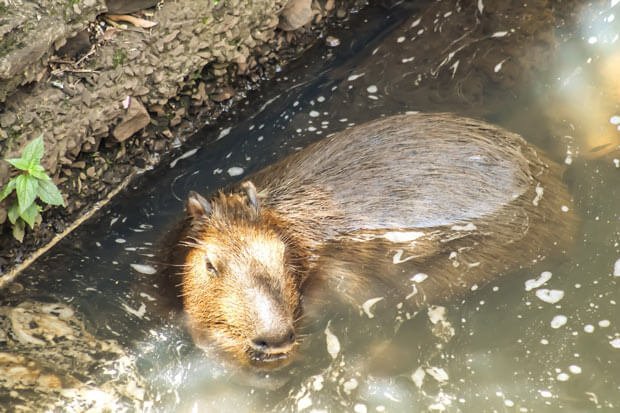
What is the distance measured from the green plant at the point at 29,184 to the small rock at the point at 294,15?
254 centimetres

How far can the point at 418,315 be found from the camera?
4859mm

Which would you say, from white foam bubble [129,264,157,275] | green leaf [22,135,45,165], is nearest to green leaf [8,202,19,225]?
green leaf [22,135,45,165]

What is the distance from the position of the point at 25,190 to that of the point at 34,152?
9.0 inches

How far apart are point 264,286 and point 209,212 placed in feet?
2.36

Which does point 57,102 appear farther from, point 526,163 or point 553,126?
point 553,126

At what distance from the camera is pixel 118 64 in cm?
530

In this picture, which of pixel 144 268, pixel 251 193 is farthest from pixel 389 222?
pixel 144 268

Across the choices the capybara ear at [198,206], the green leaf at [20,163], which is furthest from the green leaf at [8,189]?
the capybara ear at [198,206]

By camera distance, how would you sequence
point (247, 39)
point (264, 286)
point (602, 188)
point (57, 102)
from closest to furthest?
point (264, 286) → point (57, 102) → point (602, 188) → point (247, 39)

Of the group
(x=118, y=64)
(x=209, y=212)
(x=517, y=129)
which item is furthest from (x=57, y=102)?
(x=517, y=129)

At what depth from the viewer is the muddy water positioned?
439 cm

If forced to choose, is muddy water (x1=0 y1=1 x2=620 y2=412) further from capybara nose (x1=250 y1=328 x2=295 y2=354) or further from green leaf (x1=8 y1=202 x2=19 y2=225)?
green leaf (x1=8 y1=202 x2=19 y2=225)

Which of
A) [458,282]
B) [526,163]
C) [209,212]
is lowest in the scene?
[458,282]

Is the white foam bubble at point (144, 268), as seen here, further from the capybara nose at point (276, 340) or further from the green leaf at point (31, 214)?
the capybara nose at point (276, 340)
